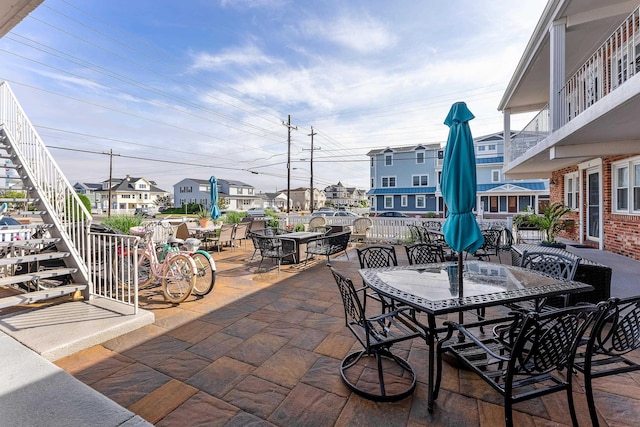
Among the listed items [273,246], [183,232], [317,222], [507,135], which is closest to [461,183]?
[273,246]

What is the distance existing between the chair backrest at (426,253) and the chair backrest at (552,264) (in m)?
0.94

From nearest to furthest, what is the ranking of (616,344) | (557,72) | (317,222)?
(616,344)
(557,72)
(317,222)

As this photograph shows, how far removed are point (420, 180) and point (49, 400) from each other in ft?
89.5

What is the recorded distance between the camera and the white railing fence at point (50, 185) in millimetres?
4156

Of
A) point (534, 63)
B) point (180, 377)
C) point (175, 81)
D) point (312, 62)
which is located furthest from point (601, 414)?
point (175, 81)

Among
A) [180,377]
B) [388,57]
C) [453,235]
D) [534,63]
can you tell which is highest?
[388,57]

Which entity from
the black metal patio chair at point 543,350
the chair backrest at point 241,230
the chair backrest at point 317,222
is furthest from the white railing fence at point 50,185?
the chair backrest at point 317,222

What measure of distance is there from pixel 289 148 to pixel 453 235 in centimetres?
1797

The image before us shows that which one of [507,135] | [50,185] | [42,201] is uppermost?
[507,135]

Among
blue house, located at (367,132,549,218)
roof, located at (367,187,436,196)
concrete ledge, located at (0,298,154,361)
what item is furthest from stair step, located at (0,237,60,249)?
roof, located at (367,187,436,196)

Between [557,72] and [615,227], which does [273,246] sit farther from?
[615,227]

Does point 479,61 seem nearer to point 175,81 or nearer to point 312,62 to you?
point 312,62

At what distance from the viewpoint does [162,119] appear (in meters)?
19.9

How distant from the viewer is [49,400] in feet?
6.72
